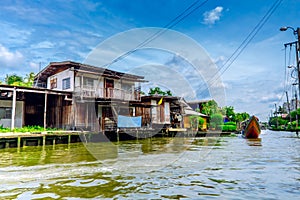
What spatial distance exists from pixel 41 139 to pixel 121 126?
6.04 meters

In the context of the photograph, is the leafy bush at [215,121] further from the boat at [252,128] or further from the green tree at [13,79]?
the green tree at [13,79]

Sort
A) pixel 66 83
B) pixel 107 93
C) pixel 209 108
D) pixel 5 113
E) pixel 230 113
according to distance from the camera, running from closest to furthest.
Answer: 1. pixel 5 113
2. pixel 66 83
3. pixel 107 93
4. pixel 209 108
5. pixel 230 113

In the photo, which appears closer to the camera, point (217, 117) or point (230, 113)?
point (217, 117)

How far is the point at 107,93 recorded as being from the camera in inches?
786

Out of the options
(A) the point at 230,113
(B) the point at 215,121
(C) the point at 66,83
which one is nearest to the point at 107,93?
(C) the point at 66,83

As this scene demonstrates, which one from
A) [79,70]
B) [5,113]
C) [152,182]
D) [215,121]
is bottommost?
[152,182]

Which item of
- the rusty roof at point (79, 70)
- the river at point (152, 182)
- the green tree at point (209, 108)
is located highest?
the rusty roof at point (79, 70)

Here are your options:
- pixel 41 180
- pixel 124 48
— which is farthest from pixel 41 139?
pixel 41 180

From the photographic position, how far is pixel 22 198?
14.3 ft

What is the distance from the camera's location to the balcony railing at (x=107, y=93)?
18.1 meters

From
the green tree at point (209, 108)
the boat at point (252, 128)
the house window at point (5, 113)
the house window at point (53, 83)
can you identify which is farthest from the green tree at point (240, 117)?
the house window at point (5, 113)

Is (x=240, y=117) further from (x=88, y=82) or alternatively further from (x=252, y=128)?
(x=88, y=82)

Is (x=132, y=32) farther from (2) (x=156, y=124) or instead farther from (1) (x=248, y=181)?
(2) (x=156, y=124)

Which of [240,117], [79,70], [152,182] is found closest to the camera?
[152,182]
